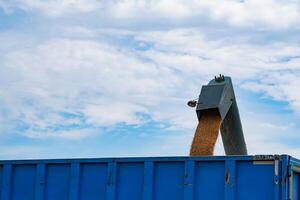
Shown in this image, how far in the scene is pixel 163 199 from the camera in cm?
706

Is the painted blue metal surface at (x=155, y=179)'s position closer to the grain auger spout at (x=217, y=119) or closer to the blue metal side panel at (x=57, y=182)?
the blue metal side panel at (x=57, y=182)

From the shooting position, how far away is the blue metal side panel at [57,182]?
25.5 ft

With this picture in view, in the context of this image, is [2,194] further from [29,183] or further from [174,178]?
[174,178]

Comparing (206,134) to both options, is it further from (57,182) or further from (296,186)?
(57,182)

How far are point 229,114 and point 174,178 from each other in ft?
6.68

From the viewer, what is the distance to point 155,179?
7145 millimetres

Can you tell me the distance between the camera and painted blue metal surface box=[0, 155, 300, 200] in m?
6.61

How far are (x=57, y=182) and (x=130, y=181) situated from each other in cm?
112

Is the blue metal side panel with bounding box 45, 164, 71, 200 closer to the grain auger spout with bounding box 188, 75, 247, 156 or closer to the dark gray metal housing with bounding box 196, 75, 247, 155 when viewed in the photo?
the grain auger spout with bounding box 188, 75, 247, 156

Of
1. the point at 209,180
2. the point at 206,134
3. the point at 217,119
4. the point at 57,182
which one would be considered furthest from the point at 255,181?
the point at 57,182

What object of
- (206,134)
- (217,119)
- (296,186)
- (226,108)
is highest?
(226,108)

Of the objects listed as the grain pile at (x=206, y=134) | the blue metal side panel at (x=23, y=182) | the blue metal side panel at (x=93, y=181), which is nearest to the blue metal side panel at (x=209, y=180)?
the grain pile at (x=206, y=134)

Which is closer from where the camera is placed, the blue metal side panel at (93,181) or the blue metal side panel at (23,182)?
the blue metal side panel at (93,181)

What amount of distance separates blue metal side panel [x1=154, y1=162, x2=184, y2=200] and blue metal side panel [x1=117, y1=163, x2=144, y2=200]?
21 centimetres
